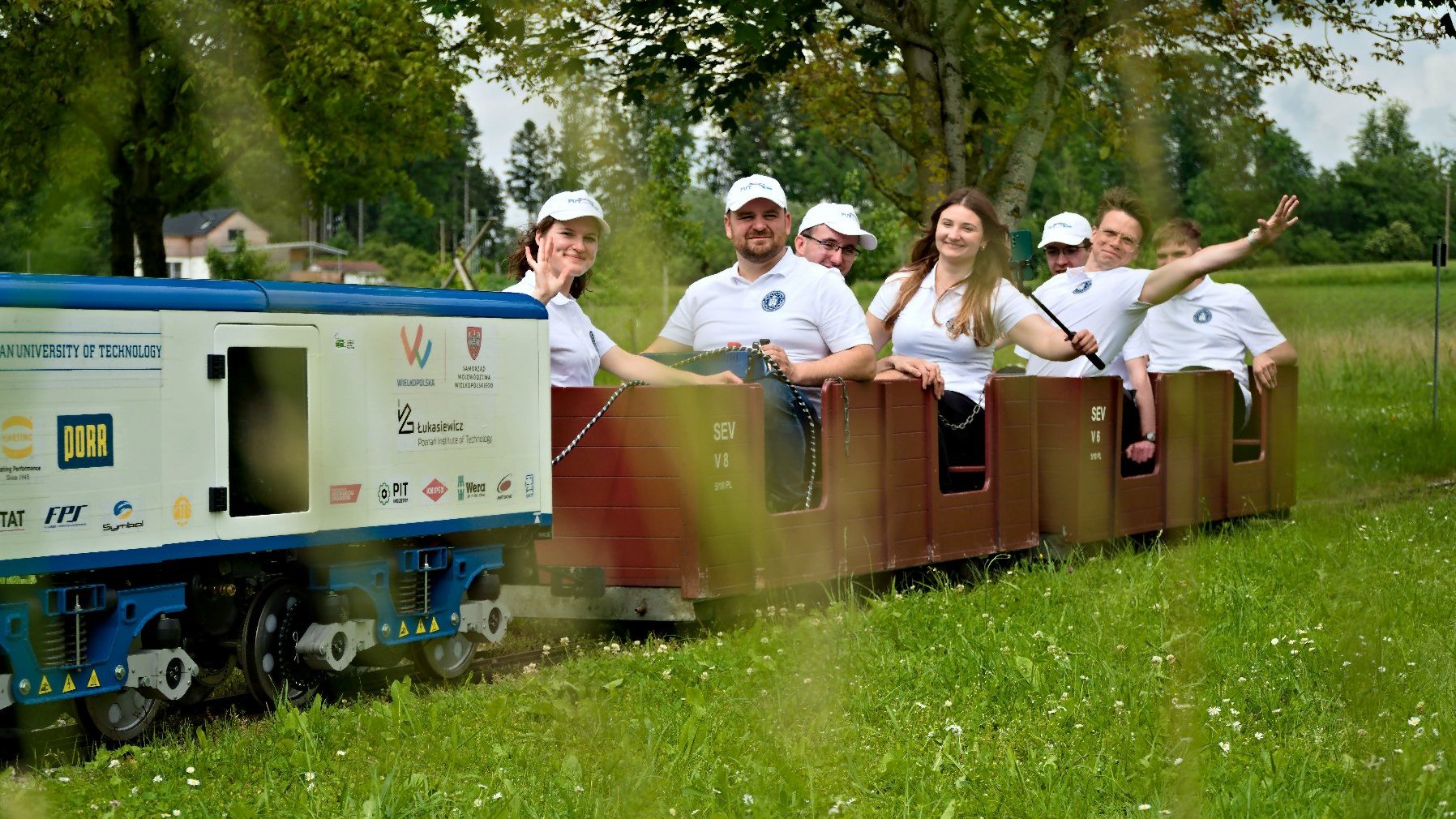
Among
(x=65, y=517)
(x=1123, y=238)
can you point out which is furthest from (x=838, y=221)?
(x=1123, y=238)

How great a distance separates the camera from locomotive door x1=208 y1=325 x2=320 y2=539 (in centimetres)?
452

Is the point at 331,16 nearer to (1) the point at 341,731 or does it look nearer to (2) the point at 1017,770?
(2) the point at 1017,770

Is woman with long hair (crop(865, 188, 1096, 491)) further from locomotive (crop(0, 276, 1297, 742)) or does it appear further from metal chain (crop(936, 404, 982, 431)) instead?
locomotive (crop(0, 276, 1297, 742))

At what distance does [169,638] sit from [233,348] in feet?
2.72

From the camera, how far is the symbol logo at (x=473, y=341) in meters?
5.24

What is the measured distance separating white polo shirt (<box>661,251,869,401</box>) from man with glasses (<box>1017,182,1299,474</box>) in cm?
88

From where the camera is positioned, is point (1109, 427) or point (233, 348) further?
point (1109, 427)

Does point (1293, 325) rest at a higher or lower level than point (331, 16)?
lower

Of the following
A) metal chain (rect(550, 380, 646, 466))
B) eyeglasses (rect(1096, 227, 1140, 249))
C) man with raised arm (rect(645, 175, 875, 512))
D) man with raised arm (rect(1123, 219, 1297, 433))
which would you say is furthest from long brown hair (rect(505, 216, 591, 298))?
eyeglasses (rect(1096, 227, 1140, 249))

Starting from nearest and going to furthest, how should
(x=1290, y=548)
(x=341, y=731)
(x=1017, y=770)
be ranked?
(x=1017, y=770) < (x=341, y=731) < (x=1290, y=548)

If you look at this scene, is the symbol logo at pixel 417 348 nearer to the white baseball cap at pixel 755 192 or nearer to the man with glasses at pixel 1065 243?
the white baseball cap at pixel 755 192

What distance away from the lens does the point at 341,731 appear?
434cm

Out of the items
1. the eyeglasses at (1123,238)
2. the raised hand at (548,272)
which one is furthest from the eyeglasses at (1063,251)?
the eyeglasses at (1123,238)

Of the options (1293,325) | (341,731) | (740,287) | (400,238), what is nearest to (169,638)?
(341,731)
